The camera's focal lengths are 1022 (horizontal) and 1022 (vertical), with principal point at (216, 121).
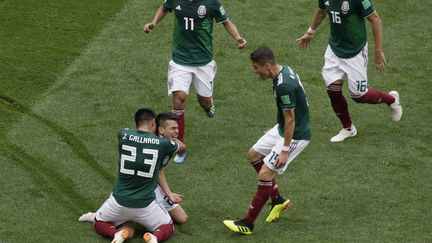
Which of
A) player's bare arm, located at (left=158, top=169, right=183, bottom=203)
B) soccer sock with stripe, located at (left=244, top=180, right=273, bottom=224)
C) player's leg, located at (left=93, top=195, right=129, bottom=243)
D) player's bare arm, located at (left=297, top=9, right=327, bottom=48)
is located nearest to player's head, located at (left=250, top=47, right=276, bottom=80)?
soccer sock with stripe, located at (left=244, top=180, right=273, bottom=224)

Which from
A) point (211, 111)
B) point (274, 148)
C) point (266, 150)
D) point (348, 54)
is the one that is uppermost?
point (348, 54)

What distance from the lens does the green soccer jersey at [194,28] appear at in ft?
39.9

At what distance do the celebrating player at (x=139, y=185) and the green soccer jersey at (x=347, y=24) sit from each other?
3.04m

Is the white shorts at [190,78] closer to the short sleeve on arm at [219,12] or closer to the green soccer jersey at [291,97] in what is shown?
the short sleeve on arm at [219,12]

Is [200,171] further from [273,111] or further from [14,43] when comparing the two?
[14,43]

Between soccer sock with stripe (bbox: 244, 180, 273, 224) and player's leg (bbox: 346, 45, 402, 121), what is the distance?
2.57 meters

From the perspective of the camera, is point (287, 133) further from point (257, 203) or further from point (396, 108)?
point (396, 108)

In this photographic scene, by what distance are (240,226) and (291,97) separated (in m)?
1.44

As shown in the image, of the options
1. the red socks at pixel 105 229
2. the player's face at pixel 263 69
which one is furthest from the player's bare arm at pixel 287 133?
the red socks at pixel 105 229

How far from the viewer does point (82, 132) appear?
12734mm

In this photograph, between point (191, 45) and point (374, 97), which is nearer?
point (191, 45)

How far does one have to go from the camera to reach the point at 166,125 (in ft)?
33.6

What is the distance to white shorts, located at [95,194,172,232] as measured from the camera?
10133 millimetres

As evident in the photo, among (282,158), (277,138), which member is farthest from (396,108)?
(282,158)
